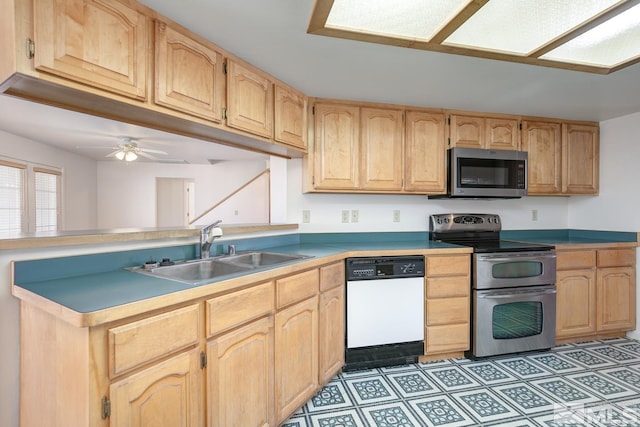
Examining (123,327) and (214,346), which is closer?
(123,327)

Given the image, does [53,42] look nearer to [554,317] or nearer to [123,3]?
[123,3]

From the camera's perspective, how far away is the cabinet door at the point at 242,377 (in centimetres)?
120

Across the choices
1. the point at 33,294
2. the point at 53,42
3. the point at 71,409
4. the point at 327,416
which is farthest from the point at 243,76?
the point at 327,416

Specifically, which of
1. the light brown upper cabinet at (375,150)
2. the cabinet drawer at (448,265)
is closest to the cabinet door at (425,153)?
the light brown upper cabinet at (375,150)

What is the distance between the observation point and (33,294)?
3.36 feet

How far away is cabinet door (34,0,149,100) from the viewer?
1041mm

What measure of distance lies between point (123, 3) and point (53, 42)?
1.13 ft

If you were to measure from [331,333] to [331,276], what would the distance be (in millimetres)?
378

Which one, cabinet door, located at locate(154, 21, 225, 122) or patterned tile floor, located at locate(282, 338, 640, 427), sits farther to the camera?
patterned tile floor, located at locate(282, 338, 640, 427)

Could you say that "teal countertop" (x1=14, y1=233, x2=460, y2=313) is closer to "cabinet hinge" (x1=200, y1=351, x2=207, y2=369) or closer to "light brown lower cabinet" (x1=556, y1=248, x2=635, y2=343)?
"cabinet hinge" (x1=200, y1=351, x2=207, y2=369)

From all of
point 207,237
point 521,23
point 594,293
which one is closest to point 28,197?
point 207,237

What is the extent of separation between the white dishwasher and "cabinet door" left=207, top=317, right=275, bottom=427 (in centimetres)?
83

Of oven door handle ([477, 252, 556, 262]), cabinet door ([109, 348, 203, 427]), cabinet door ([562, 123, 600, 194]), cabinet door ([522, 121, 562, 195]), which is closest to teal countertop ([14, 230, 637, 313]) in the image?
cabinet door ([109, 348, 203, 427])

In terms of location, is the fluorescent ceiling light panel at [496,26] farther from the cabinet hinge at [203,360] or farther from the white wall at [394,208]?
the cabinet hinge at [203,360]
